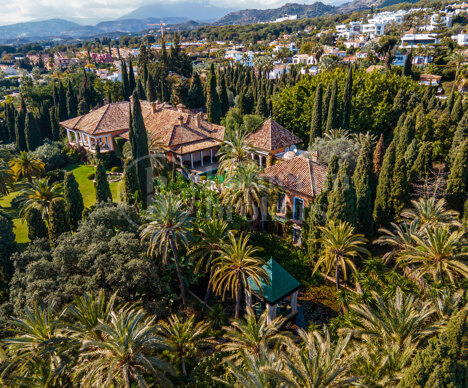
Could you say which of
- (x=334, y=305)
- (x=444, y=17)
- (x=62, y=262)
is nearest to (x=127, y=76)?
(x=62, y=262)

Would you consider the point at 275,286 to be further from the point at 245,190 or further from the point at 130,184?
the point at 130,184

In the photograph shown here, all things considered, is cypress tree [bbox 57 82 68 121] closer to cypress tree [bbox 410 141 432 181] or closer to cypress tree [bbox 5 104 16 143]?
cypress tree [bbox 5 104 16 143]

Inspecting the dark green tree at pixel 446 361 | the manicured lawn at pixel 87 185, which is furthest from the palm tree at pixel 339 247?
the manicured lawn at pixel 87 185

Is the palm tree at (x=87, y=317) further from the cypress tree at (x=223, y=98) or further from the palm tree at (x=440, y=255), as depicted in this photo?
the cypress tree at (x=223, y=98)

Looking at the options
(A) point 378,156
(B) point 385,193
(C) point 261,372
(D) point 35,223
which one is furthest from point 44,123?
(C) point 261,372

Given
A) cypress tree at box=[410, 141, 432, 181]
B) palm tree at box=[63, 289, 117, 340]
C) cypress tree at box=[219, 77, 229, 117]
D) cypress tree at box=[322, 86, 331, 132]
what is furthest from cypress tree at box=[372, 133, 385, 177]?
cypress tree at box=[219, 77, 229, 117]

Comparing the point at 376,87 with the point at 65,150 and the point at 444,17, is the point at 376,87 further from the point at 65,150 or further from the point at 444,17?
the point at 444,17

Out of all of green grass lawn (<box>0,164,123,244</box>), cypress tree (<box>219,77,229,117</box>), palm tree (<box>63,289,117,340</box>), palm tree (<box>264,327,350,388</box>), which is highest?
cypress tree (<box>219,77,229,117</box>)

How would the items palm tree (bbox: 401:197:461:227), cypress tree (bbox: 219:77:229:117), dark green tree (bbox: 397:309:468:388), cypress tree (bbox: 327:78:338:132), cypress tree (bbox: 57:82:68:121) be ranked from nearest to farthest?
dark green tree (bbox: 397:309:468:388), palm tree (bbox: 401:197:461:227), cypress tree (bbox: 327:78:338:132), cypress tree (bbox: 219:77:229:117), cypress tree (bbox: 57:82:68:121)
